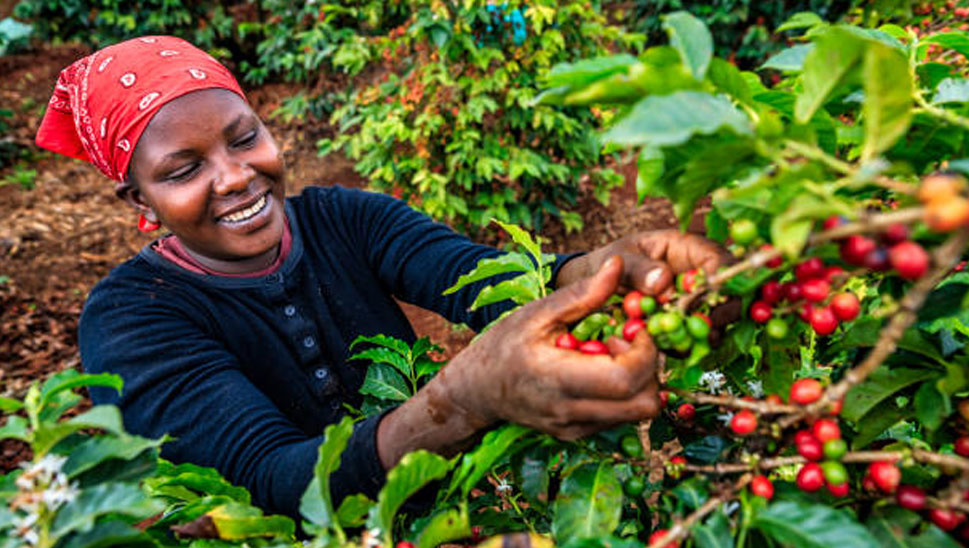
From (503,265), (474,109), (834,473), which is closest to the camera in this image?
(834,473)

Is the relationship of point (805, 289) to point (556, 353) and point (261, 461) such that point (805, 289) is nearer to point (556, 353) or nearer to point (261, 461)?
point (556, 353)

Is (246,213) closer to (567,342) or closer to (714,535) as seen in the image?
(567,342)

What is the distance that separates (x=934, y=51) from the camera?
351 centimetres

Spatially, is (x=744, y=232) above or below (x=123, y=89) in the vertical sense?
below

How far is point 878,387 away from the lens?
982 mm

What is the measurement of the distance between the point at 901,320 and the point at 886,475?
0.23 meters

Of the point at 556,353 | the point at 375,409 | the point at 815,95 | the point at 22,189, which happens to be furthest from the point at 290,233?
the point at 22,189

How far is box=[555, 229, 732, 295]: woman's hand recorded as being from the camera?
101 centimetres

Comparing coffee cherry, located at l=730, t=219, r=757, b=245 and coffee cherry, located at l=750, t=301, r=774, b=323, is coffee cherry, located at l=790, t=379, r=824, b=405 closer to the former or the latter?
coffee cherry, located at l=750, t=301, r=774, b=323

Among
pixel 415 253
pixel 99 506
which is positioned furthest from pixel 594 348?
pixel 415 253

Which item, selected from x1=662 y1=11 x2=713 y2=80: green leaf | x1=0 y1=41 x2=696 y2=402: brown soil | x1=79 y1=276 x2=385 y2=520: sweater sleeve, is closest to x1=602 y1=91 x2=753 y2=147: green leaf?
x1=662 y1=11 x2=713 y2=80: green leaf

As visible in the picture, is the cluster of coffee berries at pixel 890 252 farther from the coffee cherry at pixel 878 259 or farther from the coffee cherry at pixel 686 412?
the coffee cherry at pixel 686 412

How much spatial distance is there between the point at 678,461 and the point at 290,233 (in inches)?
67.9

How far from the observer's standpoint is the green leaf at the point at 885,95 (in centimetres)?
72
